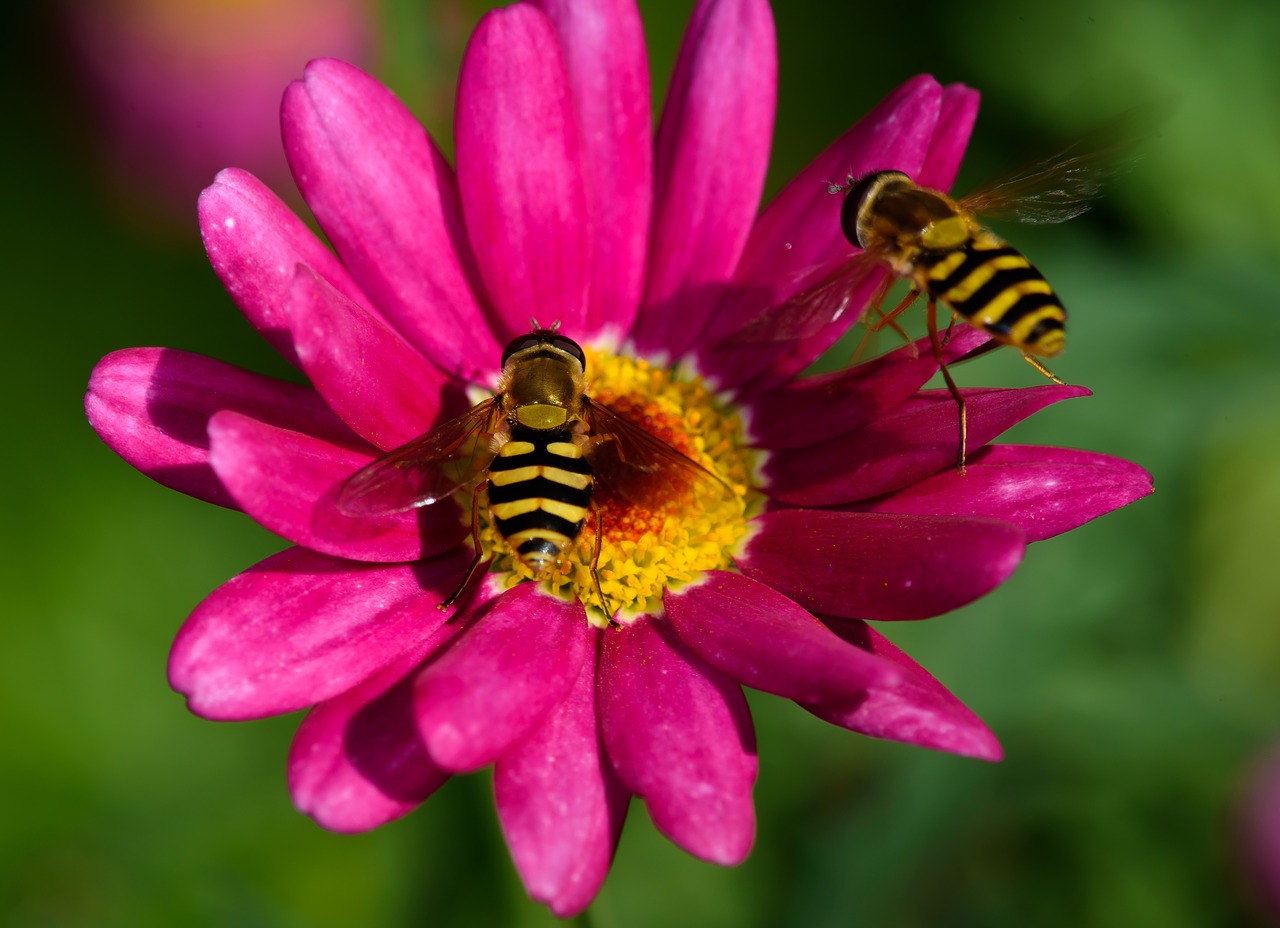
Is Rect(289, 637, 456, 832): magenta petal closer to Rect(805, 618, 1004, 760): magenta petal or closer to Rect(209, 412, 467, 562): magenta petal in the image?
Rect(209, 412, 467, 562): magenta petal

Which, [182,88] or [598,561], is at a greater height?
[182,88]

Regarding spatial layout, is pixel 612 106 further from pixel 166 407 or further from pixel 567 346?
pixel 166 407

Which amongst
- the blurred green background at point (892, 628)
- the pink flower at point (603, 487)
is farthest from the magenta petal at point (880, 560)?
the blurred green background at point (892, 628)

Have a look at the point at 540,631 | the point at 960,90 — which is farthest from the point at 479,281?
the point at 960,90

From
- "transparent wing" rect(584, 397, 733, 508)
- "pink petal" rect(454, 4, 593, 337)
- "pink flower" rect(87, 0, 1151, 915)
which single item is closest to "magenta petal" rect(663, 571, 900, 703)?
"pink flower" rect(87, 0, 1151, 915)

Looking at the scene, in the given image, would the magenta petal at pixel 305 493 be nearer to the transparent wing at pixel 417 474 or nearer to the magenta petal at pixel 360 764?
the transparent wing at pixel 417 474

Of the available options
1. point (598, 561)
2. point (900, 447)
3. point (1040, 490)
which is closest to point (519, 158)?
point (598, 561)
